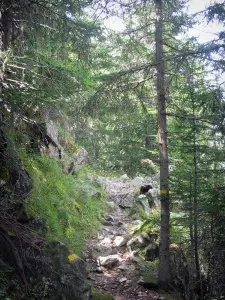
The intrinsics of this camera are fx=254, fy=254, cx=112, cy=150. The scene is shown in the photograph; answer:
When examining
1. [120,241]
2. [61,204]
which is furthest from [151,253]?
[61,204]

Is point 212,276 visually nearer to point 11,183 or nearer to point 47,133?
point 11,183

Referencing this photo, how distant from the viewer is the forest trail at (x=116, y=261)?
657 cm

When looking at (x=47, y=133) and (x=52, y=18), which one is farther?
(x=47, y=133)

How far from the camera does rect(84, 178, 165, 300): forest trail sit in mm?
6571

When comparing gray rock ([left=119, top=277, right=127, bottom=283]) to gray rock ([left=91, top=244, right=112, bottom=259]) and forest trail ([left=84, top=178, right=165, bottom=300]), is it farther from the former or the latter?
gray rock ([left=91, top=244, right=112, bottom=259])

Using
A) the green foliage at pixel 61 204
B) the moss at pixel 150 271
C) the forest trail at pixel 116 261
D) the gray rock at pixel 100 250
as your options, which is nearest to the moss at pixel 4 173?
the green foliage at pixel 61 204

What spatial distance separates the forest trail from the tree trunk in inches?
27.2

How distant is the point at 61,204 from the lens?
27.7ft

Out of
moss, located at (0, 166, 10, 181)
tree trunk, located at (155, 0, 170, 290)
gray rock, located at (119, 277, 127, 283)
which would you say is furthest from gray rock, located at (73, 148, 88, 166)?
moss, located at (0, 166, 10, 181)

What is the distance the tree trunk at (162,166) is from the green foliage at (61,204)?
8.16 feet

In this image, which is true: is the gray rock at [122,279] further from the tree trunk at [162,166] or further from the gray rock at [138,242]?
the gray rock at [138,242]

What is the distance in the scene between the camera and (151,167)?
15.8 metres

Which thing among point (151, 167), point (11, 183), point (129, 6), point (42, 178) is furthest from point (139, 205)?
point (129, 6)

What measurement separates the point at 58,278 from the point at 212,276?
3.93 m
